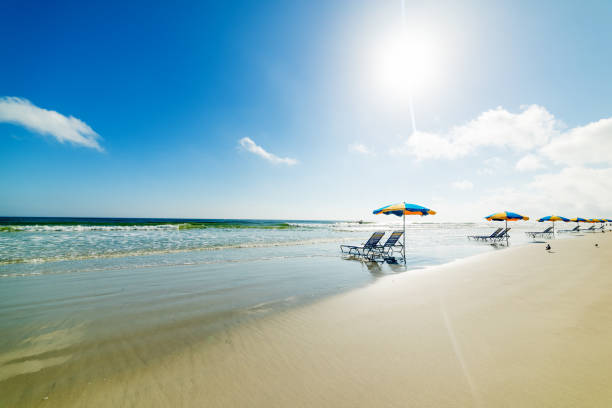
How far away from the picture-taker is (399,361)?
2.86 meters

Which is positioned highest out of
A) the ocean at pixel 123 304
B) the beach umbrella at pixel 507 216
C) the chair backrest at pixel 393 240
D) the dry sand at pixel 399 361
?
the beach umbrella at pixel 507 216

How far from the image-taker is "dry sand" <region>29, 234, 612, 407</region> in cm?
230

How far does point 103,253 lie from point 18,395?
11.8m

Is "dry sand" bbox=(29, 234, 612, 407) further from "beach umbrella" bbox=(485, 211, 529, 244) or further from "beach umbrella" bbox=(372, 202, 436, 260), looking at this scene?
"beach umbrella" bbox=(485, 211, 529, 244)

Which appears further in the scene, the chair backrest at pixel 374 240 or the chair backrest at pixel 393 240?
the chair backrest at pixel 393 240

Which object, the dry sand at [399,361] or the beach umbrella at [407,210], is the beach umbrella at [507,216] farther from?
the dry sand at [399,361]

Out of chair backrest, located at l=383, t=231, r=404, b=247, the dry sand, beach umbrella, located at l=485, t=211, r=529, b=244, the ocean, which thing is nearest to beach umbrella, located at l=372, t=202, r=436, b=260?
chair backrest, located at l=383, t=231, r=404, b=247

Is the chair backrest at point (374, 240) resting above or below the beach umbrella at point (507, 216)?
below

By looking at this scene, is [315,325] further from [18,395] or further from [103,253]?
[103,253]

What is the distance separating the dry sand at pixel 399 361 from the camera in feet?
7.56

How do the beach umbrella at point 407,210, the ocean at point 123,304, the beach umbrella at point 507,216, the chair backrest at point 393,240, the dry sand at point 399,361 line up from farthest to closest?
the beach umbrella at point 507,216, the chair backrest at point 393,240, the beach umbrella at point 407,210, the ocean at point 123,304, the dry sand at point 399,361

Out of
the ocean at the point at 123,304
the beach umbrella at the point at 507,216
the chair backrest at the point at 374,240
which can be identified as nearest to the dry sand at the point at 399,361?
the ocean at the point at 123,304

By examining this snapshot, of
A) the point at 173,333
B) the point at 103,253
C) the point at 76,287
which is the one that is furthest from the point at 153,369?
the point at 103,253

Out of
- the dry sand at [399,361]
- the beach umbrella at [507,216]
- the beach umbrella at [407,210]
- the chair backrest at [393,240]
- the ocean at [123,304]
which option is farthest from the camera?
the beach umbrella at [507,216]
